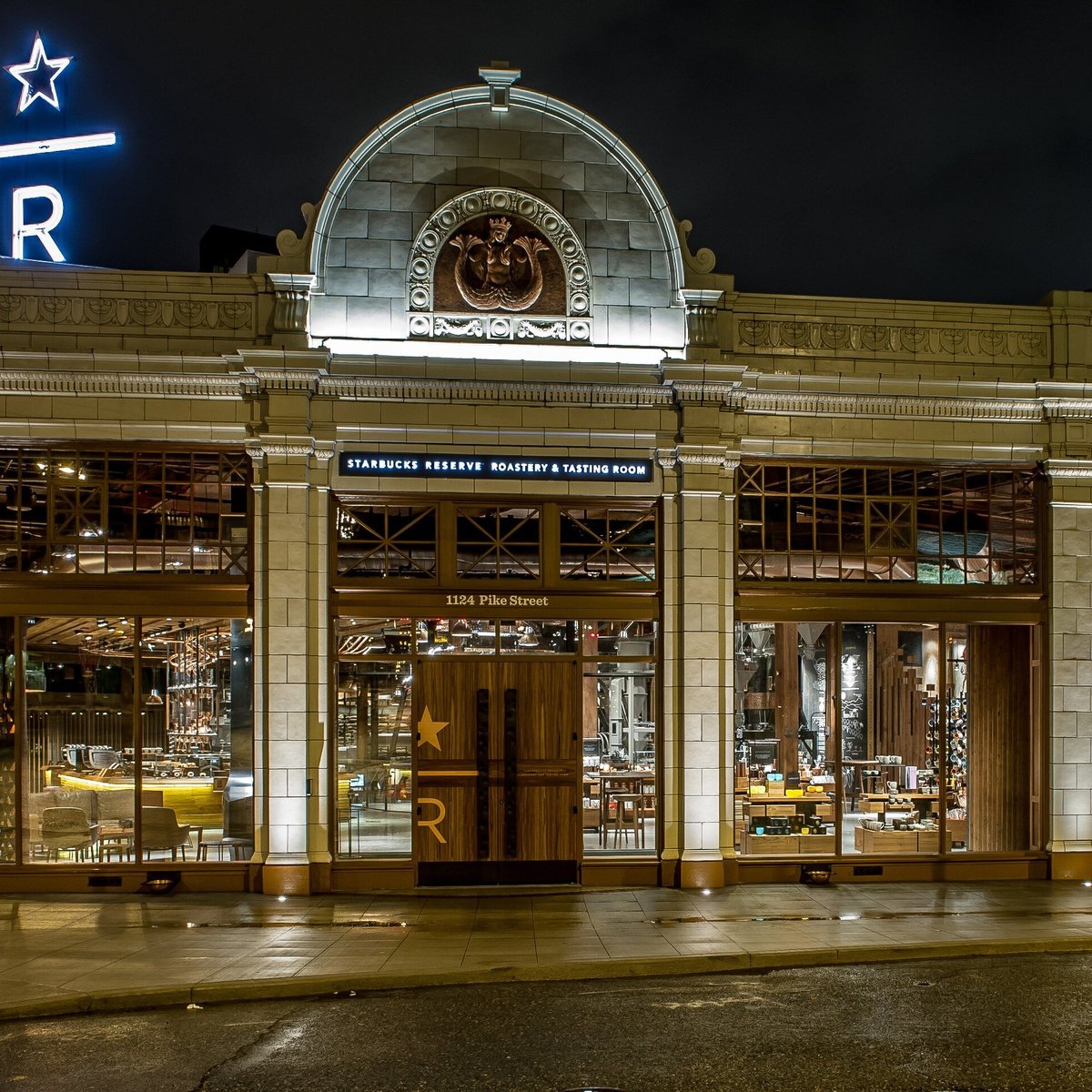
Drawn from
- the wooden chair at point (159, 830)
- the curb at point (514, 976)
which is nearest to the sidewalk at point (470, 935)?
the curb at point (514, 976)

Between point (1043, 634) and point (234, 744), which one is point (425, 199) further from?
point (1043, 634)

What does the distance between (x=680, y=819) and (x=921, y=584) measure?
4.18m

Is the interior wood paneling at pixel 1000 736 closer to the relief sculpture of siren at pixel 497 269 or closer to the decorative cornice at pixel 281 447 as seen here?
the relief sculpture of siren at pixel 497 269

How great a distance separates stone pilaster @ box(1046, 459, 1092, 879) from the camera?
12469 millimetres

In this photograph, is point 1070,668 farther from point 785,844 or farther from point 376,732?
point 376,732

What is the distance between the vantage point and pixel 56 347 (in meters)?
11.9

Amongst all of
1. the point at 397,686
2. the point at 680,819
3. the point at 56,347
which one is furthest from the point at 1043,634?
the point at 56,347

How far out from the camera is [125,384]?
469 inches

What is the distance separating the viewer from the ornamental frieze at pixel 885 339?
12.6m

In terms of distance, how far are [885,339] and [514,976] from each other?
28.7ft

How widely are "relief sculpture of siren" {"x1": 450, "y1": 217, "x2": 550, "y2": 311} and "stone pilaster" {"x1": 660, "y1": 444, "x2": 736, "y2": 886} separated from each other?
266 cm

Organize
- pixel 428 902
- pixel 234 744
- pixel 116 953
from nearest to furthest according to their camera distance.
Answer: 1. pixel 116 953
2. pixel 428 902
3. pixel 234 744

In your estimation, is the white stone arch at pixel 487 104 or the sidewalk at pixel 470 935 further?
the white stone arch at pixel 487 104

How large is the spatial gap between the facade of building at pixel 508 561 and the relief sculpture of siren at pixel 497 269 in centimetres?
3
